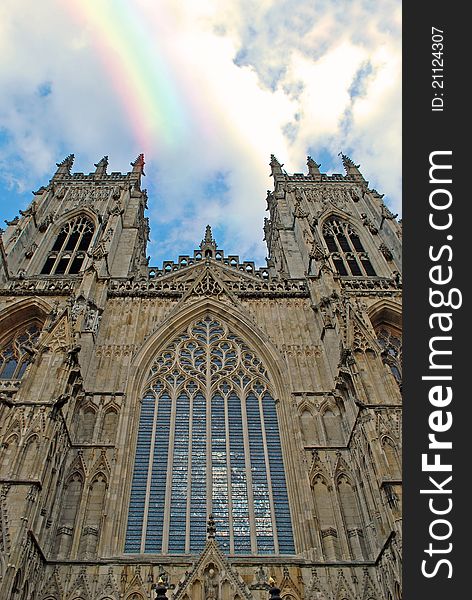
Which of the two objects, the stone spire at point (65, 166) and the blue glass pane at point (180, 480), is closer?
the blue glass pane at point (180, 480)

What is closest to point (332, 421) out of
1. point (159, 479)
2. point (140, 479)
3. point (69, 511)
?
point (159, 479)

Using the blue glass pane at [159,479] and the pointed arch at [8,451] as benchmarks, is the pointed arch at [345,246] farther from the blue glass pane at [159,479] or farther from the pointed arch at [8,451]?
the pointed arch at [8,451]

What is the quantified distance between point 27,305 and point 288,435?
12.8 m

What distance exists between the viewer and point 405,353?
9578mm

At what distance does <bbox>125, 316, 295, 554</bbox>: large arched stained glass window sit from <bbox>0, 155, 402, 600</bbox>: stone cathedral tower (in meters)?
0.05

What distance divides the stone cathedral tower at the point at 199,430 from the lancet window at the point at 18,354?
0.08m

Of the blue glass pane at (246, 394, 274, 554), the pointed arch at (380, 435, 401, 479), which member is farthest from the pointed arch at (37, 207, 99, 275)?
the pointed arch at (380, 435, 401, 479)

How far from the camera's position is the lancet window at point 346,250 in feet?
89.4

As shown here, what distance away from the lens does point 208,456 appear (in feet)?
53.6

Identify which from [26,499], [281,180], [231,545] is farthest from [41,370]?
[281,180]

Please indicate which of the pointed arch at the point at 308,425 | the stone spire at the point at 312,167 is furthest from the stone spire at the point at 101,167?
the pointed arch at the point at 308,425

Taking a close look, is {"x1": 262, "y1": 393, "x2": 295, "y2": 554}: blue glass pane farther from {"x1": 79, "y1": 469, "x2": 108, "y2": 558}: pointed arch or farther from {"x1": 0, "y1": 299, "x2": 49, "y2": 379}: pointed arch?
{"x1": 0, "y1": 299, "x2": 49, "y2": 379}: pointed arch

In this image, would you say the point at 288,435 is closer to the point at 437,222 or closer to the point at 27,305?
the point at 437,222

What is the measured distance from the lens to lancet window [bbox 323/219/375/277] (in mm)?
27252
